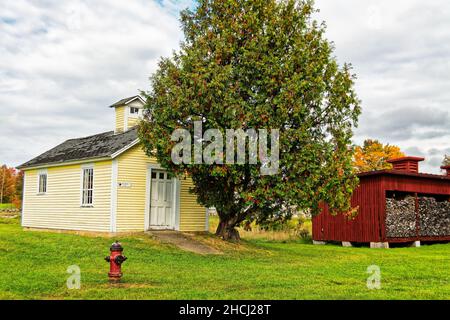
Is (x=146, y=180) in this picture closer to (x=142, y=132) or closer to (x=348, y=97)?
(x=142, y=132)

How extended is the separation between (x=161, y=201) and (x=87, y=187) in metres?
3.25

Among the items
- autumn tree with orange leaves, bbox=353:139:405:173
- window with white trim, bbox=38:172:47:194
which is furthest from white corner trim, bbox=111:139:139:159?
autumn tree with orange leaves, bbox=353:139:405:173

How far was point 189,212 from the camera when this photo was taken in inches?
853

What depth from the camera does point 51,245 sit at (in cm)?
1661

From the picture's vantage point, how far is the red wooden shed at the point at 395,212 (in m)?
22.9

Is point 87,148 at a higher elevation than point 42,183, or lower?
higher

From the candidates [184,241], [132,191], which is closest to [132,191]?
[132,191]

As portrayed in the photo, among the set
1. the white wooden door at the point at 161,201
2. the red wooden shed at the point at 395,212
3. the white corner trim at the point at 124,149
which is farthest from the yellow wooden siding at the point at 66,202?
the red wooden shed at the point at 395,212

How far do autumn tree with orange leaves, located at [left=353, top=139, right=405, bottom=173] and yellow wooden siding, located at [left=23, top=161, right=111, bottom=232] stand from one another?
103ft

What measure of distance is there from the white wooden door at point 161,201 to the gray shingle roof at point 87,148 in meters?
2.01

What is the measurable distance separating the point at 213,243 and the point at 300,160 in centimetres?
491

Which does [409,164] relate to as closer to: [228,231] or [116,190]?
[228,231]

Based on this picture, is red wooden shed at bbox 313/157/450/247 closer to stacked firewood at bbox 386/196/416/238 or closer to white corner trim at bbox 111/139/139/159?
stacked firewood at bbox 386/196/416/238
